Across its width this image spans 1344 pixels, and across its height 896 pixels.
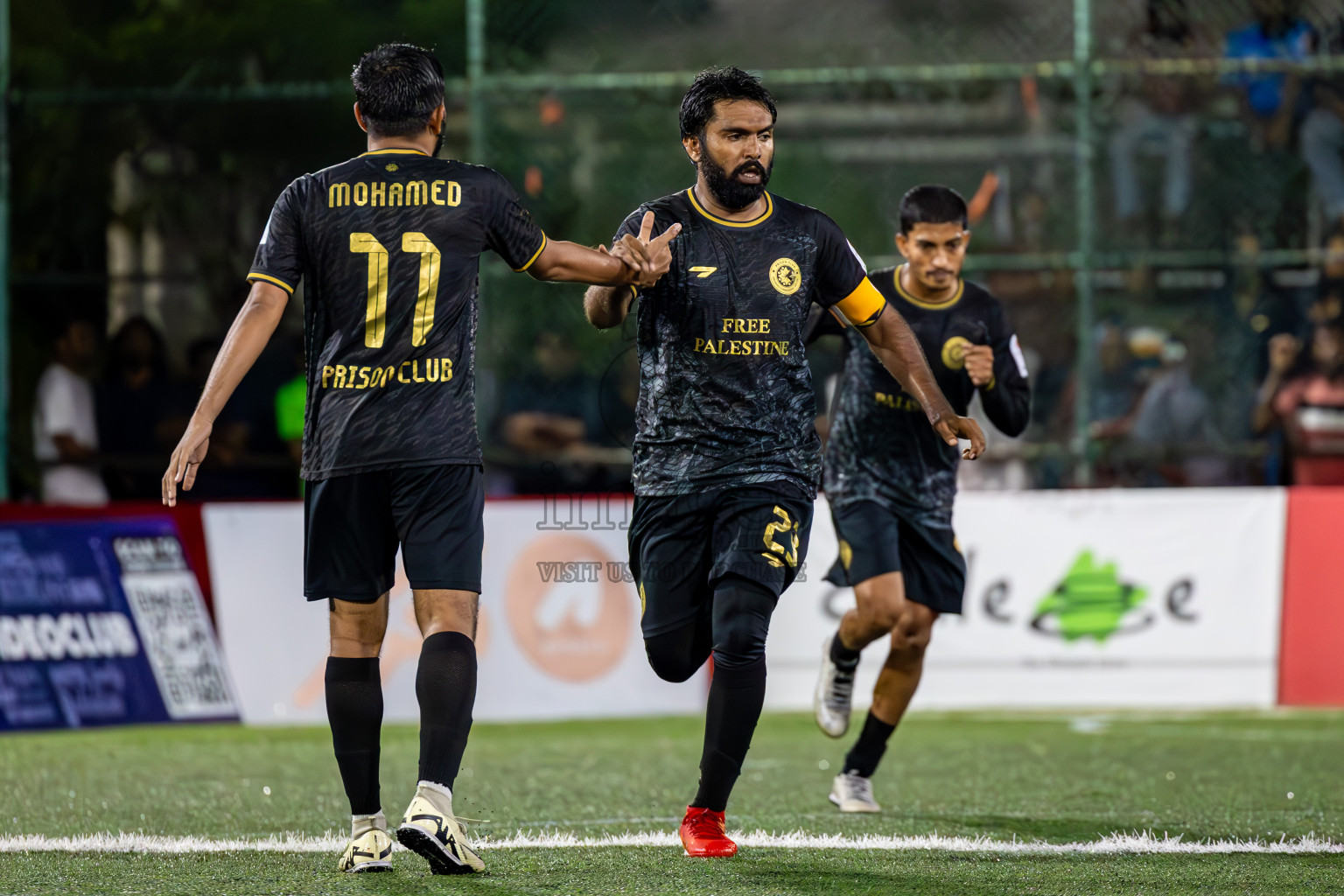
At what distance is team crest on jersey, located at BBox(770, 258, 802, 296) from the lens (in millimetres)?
5027

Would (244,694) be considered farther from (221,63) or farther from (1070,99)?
Answer: (1070,99)

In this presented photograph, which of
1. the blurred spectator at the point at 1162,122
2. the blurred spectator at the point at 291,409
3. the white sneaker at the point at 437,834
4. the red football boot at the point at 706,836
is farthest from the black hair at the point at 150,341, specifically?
the white sneaker at the point at 437,834

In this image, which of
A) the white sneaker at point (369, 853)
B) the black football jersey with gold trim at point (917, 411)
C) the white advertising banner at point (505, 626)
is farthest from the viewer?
the white advertising banner at point (505, 626)

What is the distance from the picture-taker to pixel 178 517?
31.2 feet

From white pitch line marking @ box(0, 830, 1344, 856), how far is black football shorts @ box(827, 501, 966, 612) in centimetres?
121

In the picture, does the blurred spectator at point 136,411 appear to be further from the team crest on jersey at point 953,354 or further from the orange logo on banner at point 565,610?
the team crest on jersey at point 953,354

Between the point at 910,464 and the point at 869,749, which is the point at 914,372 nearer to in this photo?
the point at 910,464

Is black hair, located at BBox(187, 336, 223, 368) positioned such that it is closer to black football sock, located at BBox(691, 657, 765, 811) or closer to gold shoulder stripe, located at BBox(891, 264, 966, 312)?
gold shoulder stripe, located at BBox(891, 264, 966, 312)

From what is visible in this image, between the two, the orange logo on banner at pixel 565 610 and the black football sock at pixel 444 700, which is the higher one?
the black football sock at pixel 444 700

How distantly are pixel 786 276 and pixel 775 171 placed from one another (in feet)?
20.6

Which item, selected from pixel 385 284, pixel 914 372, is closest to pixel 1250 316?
pixel 914 372

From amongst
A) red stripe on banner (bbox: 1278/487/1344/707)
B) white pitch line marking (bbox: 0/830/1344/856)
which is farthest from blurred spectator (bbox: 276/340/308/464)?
red stripe on banner (bbox: 1278/487/1344/707)

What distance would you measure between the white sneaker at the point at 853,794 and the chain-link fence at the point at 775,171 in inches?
187

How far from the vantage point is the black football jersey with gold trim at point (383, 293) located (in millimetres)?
4555
